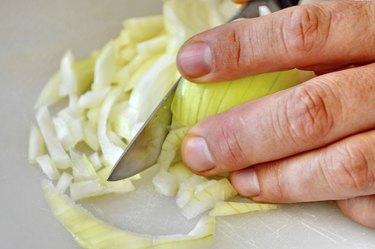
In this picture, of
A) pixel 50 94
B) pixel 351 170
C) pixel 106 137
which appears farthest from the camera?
pixel 50 94

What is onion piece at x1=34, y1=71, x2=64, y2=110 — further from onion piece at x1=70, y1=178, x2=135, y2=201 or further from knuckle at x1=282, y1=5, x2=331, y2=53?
knuckle at x1=282, y1=5, x2=331, y2=53

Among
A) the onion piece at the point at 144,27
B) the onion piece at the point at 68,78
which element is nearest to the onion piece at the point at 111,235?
the onion piece at the point at 68,78

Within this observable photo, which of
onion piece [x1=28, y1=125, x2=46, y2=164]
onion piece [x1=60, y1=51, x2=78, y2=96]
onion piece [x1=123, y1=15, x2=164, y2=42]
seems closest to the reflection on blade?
onion piece [x1=28, y1=125, x2=46, y2=164]

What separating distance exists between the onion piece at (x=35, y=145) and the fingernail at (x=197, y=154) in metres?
0.33

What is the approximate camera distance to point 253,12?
4.75 ft

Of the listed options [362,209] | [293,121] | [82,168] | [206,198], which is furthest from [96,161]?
[362,209]

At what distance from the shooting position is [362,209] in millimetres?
1187

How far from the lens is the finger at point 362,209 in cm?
118

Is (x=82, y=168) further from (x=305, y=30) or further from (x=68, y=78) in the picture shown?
(x=305, y=30)

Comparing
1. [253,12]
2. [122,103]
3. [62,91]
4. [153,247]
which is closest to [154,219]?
[153,247]

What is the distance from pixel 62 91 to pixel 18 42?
23cm

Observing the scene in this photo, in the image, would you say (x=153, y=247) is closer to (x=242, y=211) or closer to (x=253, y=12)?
(x=242, y=211)

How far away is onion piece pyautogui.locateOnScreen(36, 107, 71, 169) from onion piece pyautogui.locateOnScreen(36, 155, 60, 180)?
1 centimetres

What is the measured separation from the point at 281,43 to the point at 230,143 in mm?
211
